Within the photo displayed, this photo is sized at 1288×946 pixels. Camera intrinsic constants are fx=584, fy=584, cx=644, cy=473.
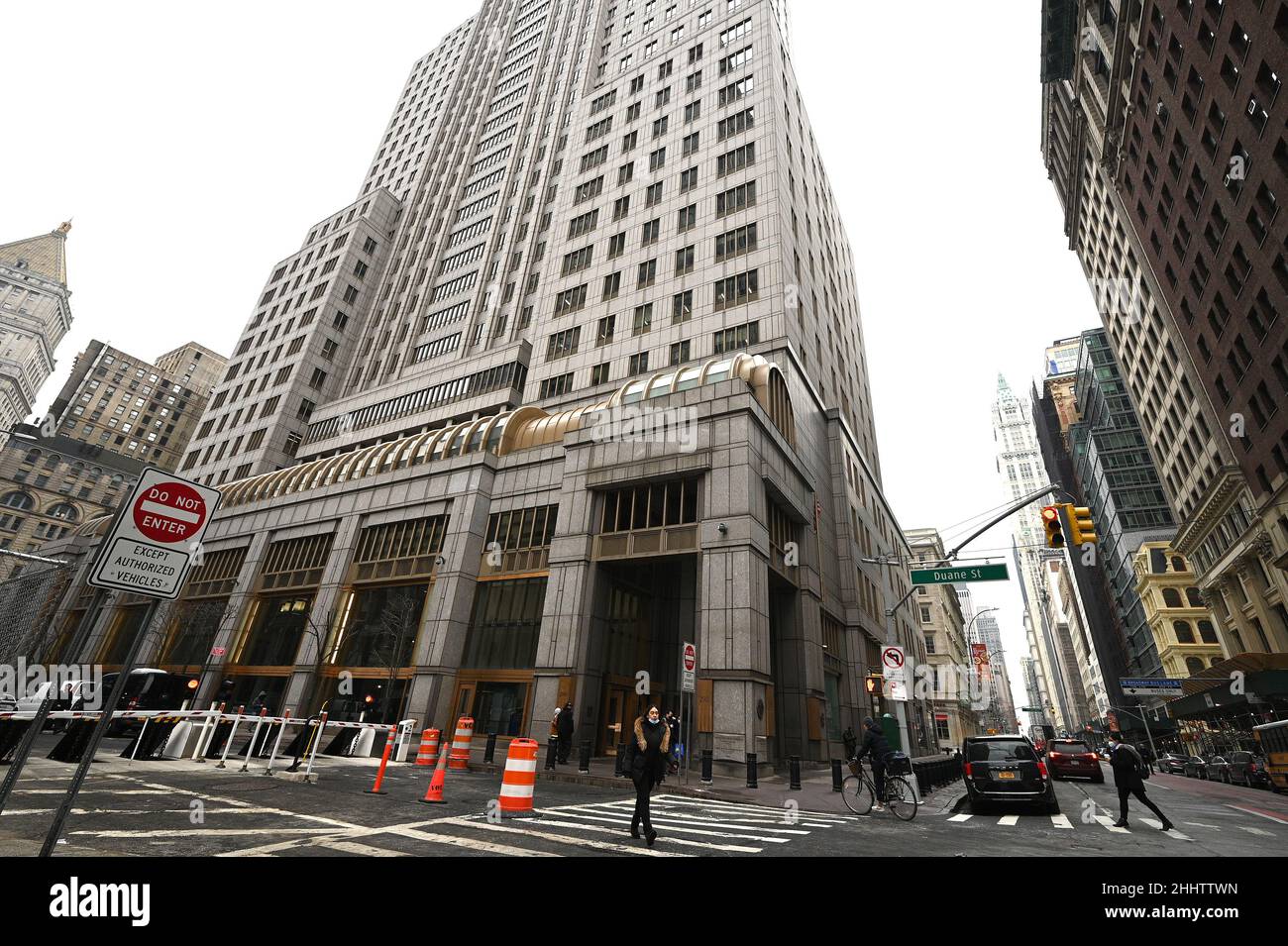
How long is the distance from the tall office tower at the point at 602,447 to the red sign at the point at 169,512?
16349mm

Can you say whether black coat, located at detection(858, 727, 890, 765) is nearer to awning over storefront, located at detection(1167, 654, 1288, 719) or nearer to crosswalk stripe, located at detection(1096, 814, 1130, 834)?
crosswalk stripe, located at detection(1096, 814, 1130, 834)

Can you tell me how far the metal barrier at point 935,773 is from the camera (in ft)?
56.6

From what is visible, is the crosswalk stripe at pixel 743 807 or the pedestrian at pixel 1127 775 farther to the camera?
the crosswalk stripe at pixel 743 807

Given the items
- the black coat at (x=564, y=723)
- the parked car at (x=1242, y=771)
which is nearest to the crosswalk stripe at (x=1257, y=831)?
the black coat at (x=564, y=723)

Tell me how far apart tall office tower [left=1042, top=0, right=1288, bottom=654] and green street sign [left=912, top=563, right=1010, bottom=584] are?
27748 mm

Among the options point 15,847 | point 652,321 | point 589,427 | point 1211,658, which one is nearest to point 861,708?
point 589,427

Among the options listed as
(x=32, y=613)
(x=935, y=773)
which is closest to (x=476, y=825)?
(x=935, y=773)

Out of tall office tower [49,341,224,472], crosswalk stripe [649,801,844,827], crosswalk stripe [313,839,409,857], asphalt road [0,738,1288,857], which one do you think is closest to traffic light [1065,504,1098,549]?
asphalt road [0,738,1288,857]

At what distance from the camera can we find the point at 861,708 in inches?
1275

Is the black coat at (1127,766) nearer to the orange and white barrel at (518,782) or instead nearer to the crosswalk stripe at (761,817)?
the crosswalk stripe at (761,817)

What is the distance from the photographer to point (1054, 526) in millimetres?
13656
